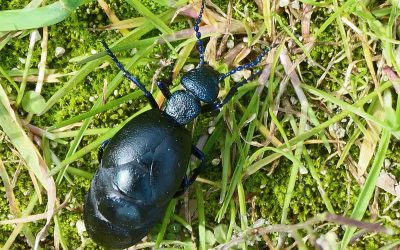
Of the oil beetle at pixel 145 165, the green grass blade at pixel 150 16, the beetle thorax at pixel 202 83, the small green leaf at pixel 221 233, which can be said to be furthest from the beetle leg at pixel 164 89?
the small green leaf at pixel 221 233

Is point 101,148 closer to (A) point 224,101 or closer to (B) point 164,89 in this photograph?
(B) point 164,89

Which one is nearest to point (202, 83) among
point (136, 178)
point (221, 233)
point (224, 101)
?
point (224, 101)

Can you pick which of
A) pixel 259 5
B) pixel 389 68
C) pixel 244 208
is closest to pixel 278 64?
pixel 259 5

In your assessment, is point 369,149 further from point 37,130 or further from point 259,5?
point 37,130

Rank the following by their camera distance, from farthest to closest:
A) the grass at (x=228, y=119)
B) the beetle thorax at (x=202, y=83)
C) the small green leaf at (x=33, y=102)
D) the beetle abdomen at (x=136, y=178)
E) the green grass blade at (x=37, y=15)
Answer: the small green leaf at (x=33, y=102)
the grass at (x=228, y=119)
the beetle thorax at (x=202, y=83)
the green grass blade at (x=37, y=15)
the beetle abdomen at (x=136, y=178)

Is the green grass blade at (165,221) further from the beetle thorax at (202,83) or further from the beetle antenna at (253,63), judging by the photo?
the beetle antenna at (253,63)

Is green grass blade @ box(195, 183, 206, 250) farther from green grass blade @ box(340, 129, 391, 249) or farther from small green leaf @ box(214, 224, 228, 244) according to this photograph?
green grass blade @ box(340, 129, 391, 249)
